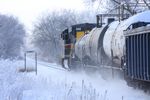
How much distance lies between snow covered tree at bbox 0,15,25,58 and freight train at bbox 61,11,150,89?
2964 inches

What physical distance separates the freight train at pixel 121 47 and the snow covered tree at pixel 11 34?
75298 mm

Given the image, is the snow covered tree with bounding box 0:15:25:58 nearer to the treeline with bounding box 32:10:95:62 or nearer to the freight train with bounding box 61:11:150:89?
the treeline with bounding box 32:10:95:62

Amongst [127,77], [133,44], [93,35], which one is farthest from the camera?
[93,35]

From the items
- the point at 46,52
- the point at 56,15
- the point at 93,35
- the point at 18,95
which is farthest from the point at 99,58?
the point at 56,15

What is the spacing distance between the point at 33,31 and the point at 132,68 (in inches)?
4198

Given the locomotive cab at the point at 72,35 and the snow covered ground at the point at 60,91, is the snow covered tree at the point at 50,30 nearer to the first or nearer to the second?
the locomotive cab at the point at 72,35

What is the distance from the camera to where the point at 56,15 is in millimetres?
117625

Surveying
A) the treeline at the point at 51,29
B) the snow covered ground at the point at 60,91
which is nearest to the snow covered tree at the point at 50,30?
the treeline at the point at 51,29

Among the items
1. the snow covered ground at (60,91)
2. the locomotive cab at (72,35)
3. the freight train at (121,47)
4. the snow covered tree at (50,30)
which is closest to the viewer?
the snow covered ground at (60,91)

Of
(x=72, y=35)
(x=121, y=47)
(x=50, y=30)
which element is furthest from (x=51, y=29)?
(x=121, y=47)

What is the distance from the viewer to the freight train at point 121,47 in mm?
13328

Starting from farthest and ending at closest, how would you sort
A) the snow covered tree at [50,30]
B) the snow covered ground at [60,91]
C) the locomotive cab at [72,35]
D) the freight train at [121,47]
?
the snow covered tree at [50,30] → the locomotive cab at [72,35] → the freight train at [121,47] → the snow covered ground at [60,91]

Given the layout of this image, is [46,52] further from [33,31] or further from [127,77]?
[127,77]

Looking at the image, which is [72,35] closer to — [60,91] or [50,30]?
[60,91]
